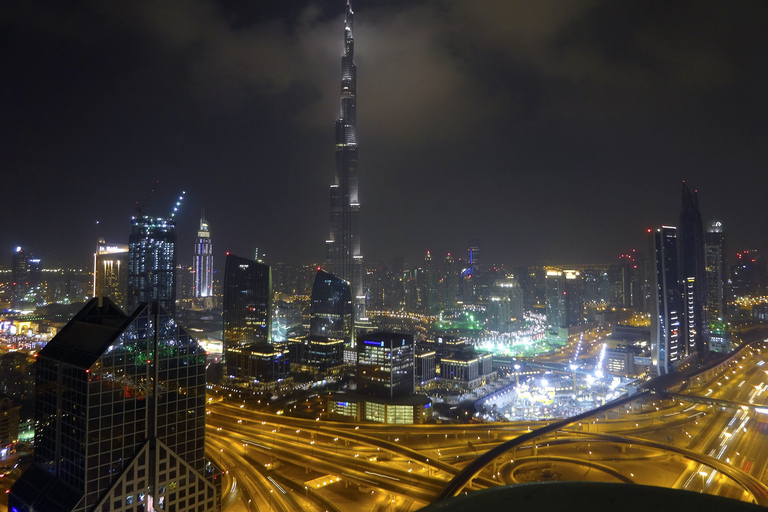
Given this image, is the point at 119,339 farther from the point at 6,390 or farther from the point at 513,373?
the point at 513,373

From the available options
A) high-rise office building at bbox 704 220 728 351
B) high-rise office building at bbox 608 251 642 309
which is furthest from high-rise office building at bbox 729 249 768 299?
high-rise office building at bbox 608 251 642 309

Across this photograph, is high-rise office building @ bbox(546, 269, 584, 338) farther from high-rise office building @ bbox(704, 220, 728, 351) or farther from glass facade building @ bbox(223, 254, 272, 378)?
glass facade building @ bbox(223, 254, 272, 378)

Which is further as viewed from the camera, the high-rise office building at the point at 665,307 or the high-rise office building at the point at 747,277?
the high-rise office building at the point at 747,277

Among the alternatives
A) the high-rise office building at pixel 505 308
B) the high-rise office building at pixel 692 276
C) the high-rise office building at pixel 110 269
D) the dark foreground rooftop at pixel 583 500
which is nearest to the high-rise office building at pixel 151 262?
the high-rise office building at pixel 110 269

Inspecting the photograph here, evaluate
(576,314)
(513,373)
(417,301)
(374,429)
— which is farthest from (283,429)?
(417,301)

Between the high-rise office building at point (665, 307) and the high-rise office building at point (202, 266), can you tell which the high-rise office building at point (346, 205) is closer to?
the high-rise office building at point (202, 266)

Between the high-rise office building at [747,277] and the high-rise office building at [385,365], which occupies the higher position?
the high-rise office building at [747,277]

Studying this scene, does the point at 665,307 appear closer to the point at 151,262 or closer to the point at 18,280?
the point at 151,262
